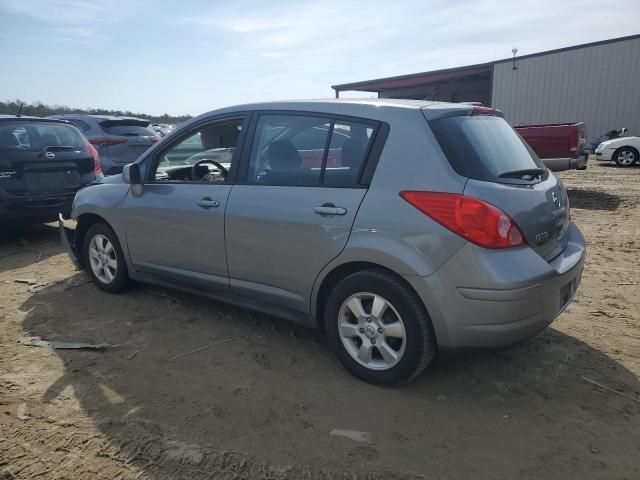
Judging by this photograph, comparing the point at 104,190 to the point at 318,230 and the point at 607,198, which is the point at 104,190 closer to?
the point at 318,230

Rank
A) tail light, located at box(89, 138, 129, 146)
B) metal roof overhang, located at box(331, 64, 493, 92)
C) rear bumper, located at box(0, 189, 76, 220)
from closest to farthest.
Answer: rear bumper, located at box(0, 189, 76, 220) → tail light, located at box(89, 138, 129, 146) → metal roof overhang, located at box(331, 64, 493, 92)

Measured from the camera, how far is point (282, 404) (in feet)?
9.36

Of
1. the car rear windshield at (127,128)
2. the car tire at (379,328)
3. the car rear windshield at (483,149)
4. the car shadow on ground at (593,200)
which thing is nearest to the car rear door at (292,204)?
the car tire at (379,328)

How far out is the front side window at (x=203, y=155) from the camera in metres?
3.74

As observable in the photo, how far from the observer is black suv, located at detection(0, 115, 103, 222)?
6.03 m

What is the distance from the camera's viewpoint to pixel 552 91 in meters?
22.1

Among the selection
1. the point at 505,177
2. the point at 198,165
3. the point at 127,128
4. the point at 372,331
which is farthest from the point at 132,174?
the point at 127,128

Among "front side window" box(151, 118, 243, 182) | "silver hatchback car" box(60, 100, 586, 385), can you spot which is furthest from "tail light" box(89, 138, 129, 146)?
"silver hatchback car" box(60, 100, 586, 385)

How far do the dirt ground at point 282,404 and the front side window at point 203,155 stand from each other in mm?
1171

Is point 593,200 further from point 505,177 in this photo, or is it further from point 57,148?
point 57,148

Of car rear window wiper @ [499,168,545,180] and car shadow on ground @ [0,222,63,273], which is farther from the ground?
car rear window wiper @ [499,168,545,180]

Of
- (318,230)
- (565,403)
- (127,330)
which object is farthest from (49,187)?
(565,403)

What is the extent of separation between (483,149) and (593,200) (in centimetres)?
798

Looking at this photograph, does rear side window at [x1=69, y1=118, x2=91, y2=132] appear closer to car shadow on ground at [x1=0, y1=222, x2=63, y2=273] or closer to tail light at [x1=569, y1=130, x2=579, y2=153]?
car shadow on ground at [x1=0, y1=222, x2=63, y2=273]
